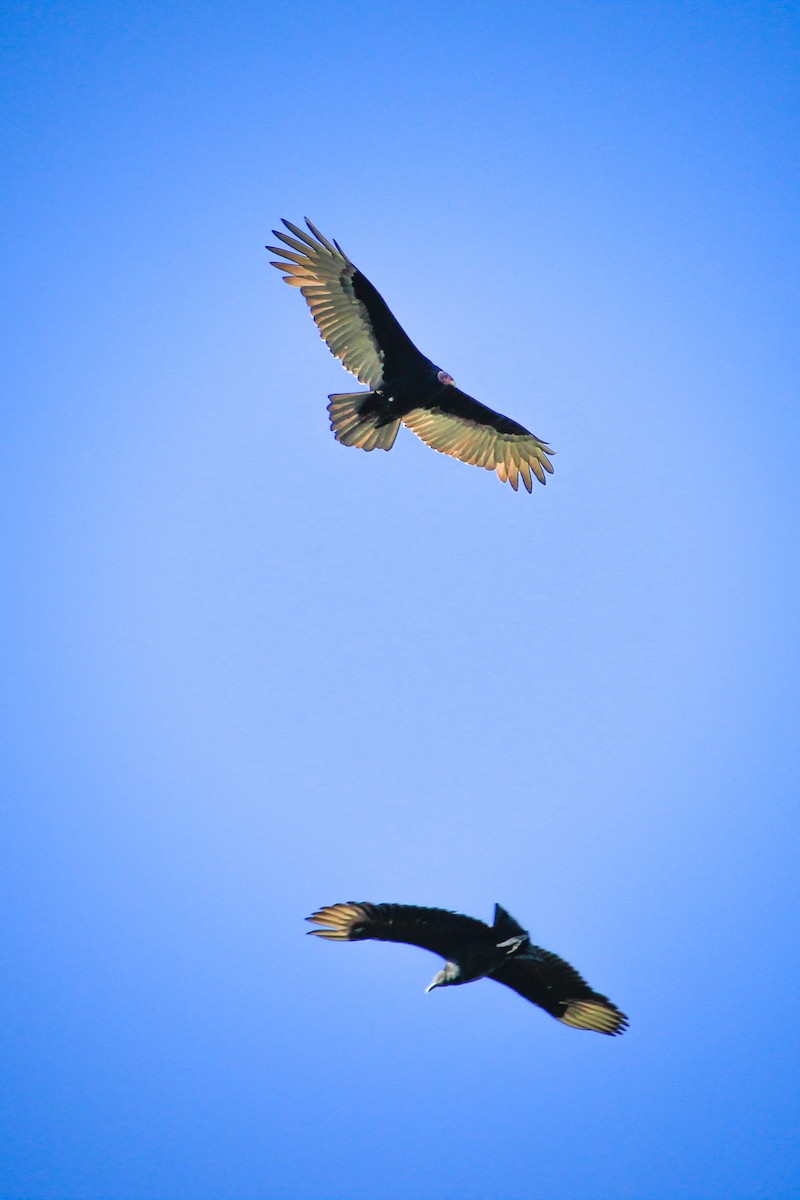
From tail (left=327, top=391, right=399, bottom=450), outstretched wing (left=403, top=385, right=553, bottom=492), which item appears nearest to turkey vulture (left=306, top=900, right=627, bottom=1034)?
tail (left=327, top=391, right=399, bottom=450)

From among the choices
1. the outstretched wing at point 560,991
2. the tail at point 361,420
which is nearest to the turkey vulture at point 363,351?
the tail at point 361,420

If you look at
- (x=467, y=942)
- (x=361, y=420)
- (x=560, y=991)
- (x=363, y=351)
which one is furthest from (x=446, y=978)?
(x=363, y=351)

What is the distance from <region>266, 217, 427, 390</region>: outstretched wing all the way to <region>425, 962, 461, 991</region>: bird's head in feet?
15.9

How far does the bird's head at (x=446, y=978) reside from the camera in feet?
18.6

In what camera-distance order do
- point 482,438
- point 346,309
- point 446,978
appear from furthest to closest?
point 482,438, point 346,309, point 446,978

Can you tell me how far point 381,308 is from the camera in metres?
7.91

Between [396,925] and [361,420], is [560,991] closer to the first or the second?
[396,925]

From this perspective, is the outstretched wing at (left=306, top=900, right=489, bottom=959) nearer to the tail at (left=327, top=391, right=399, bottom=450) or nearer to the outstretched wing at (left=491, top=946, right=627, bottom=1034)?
the outstretched wing at (left=491, top=946, right=627, bottom=1034)

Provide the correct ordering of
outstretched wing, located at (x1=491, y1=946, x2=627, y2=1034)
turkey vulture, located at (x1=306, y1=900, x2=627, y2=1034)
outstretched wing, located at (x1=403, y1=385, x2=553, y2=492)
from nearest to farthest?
turkey vulture, located at (x1=306, y1=900, x2=627, y2=1034), outstretched wing, located at (x1=491, y1=946, x2=627, y2=1034), outstretched wing, located at (x1=403, y1=385, x2=553, y2=492)

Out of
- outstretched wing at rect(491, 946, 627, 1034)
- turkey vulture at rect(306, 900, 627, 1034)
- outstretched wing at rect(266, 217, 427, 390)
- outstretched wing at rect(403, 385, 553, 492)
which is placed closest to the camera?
turkey vulture at rect(306, 900, 627, 1034)

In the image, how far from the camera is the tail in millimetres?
8266

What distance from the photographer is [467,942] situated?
19.0 ft

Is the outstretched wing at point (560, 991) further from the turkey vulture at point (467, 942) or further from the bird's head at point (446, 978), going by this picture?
the bird's head at point (446, 978)

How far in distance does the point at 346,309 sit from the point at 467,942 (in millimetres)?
5192
